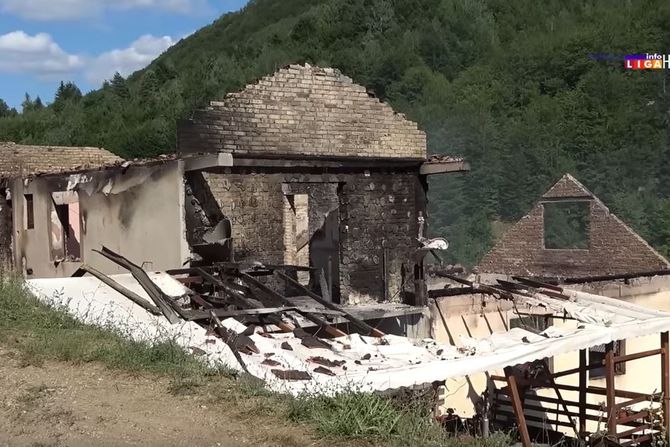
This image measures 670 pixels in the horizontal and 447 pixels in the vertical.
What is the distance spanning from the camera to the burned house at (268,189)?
462 inches

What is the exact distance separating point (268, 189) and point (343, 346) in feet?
16.5

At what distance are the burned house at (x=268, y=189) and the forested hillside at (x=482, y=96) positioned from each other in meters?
24.0

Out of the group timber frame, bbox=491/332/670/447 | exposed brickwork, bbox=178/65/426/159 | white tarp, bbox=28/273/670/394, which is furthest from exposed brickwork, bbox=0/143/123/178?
timber frame, bbox=491/332/670/447

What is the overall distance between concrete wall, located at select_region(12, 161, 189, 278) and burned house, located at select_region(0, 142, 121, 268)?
1881 millimetres

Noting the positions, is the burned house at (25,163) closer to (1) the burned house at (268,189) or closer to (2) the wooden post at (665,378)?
(1) the burned house at (268,189)

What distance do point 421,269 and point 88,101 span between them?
6213cm

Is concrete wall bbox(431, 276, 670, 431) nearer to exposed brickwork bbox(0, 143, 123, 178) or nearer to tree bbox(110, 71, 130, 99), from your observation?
exposed brickwork bbox(0, 143, 123, 178)

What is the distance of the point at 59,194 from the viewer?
47.4 ft

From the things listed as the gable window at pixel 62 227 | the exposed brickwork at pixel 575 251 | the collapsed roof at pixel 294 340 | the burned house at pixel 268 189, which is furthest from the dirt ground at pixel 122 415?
the exposed brickwork at pixel 575 251

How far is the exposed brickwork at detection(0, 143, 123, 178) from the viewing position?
20.3 m

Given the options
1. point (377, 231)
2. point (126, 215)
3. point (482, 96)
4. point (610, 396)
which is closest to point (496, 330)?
point (377, 231)

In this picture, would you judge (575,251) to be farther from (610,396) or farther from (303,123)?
(303,123)

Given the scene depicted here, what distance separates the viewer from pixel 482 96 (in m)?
57.4

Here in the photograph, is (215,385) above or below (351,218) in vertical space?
below
